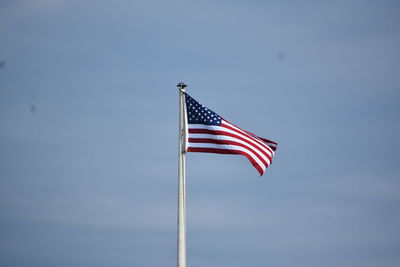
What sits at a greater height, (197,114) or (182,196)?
(197,114)

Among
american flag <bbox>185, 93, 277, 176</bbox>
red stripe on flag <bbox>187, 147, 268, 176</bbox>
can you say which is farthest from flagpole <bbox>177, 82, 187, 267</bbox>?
red stripe on flag <bbox>187, 147, 268, 176</bbox>

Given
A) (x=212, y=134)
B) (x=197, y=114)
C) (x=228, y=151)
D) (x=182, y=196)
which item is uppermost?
(x=197, y=114)

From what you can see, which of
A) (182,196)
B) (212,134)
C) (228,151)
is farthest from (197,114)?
(182,196)

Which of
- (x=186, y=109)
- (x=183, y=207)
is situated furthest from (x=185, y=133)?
(x=183, y=207)

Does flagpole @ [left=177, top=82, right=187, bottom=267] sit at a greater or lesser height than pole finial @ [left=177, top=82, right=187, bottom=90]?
lesser

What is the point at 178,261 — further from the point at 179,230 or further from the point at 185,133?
the point at 185,133

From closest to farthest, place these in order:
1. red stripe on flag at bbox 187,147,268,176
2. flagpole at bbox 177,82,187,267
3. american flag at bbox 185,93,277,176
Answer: flagpole at bbox 177,82,187,267 → red stripe on flag at bbox 187,147,268,176 → american flag at bbox 185,93,277,176

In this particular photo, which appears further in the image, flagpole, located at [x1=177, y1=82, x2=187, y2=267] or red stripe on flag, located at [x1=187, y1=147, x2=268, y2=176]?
red stripe on flag, located at [x1=187, y1=147, x2=268, y2=176]

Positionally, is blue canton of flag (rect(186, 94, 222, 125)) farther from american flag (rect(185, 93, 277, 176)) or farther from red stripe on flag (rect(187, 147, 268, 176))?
red stripe on flag (rect(187, 147, 268, 176))

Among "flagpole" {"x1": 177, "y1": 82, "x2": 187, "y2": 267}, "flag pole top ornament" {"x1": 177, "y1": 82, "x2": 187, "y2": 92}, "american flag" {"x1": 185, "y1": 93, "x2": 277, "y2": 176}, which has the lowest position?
"flagpole" {"x1": 177, "y1": 82, "x2": 187, "y2": 267}

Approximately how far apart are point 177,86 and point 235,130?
374cm

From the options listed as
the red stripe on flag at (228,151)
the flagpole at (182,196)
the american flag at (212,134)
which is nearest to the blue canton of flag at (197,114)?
the american flag at (212,134)

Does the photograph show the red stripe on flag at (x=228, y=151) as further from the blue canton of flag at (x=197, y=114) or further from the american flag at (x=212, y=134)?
the blue canton of flag at (x=197, y=114)

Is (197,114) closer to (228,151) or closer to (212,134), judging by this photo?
(212,134)
